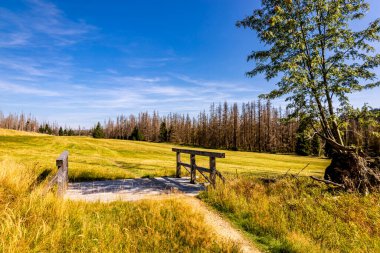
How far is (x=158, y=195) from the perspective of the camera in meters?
8.31

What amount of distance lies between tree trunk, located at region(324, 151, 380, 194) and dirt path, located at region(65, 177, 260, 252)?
4.90m

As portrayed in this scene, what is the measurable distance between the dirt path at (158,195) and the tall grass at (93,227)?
0.51 meters

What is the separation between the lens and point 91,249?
4.21 metres

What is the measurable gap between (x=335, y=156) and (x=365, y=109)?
2132 millimetres

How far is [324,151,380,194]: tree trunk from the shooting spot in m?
8.09

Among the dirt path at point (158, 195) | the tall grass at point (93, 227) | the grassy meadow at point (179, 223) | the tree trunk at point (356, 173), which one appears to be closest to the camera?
the tall grass at point (93, 227)

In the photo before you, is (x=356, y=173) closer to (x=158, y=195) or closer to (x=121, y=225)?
(x=158, y=195)

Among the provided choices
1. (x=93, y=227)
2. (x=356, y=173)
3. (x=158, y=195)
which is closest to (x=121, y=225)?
(x=93, y=227)

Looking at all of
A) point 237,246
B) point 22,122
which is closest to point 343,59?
point 237,246

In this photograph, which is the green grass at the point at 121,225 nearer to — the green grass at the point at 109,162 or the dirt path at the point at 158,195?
the dirt path at the point at 158,195

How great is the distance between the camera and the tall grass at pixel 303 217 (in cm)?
501

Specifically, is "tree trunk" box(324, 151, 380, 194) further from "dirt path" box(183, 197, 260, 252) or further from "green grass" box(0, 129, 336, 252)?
"dirt path" box(183, 197, 260, 252)

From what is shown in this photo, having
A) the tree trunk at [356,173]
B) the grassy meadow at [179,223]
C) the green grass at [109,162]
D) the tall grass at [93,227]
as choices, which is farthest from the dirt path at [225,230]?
the tree trunk at [356,173]

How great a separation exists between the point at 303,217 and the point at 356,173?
12.3 ft
